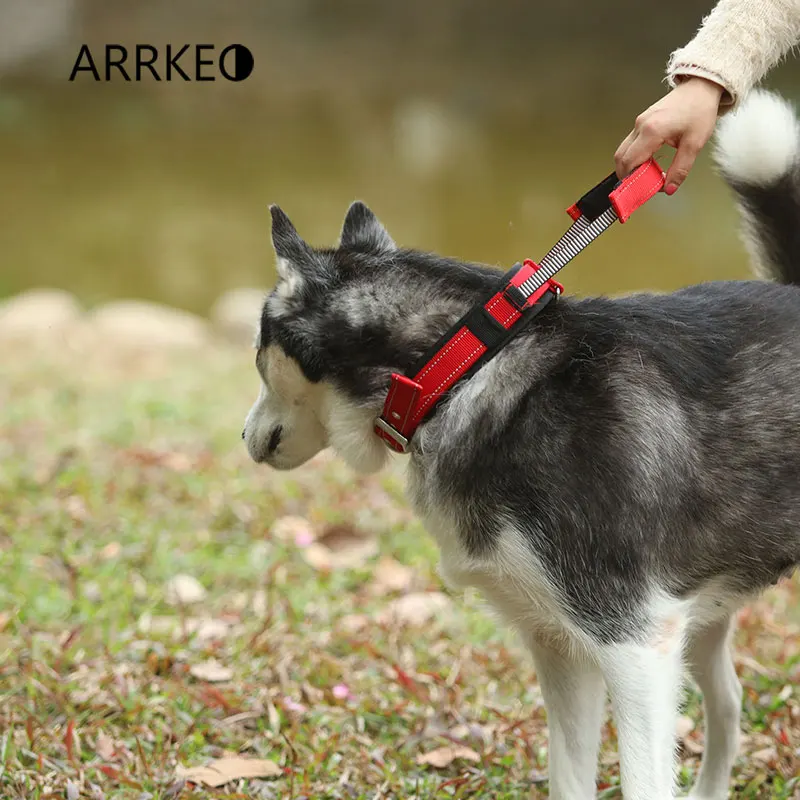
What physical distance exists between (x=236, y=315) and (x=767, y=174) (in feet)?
22.5

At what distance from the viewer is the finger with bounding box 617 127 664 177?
6.93 feet

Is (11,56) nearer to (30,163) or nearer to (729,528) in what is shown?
(30,163)

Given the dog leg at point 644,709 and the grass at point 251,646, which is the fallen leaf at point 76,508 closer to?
the grass at point 251,646

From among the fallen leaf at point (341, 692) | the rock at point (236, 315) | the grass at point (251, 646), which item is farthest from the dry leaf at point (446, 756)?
the rock at point (236, 315)

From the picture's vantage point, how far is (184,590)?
393 centimetres

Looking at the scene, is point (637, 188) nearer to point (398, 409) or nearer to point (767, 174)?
point (398, 409)

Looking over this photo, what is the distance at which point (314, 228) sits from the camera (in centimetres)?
1170

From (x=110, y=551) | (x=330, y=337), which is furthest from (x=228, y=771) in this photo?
(x=110, y=551)

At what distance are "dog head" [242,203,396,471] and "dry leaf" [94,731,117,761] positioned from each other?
101 centimetres

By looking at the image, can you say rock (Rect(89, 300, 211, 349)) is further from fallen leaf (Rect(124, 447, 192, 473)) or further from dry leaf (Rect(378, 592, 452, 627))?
dry leaf (Rect(378, 592, 452, 627))

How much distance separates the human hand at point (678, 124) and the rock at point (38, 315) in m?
6.47

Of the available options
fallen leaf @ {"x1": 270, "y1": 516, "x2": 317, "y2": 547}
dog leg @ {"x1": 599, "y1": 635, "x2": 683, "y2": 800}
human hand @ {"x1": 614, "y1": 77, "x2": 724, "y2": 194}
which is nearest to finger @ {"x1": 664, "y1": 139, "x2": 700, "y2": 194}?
human hand @ {"x1": 614, "y1": 77, "x2": 724, "y2": 194}

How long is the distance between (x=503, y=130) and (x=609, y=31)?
2.06 m

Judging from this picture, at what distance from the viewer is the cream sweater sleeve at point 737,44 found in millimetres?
2137
